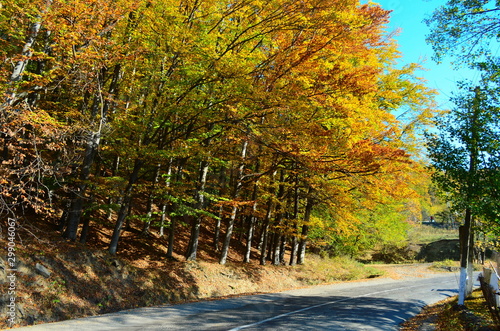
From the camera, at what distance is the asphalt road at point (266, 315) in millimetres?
7969

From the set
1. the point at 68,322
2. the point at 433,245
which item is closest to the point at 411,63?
the point at 68,322

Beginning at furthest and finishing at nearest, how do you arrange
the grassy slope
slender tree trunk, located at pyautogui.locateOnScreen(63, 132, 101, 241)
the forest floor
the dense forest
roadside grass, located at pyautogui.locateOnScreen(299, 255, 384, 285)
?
roadside grass, located at pyautogui.locateOnScreen(299, 255, 384, 285), slender tree trunk, located at pyautogui.locateOnScreen(63, 132, 101, 241), the dense forest, the grassy slope, the forest floor

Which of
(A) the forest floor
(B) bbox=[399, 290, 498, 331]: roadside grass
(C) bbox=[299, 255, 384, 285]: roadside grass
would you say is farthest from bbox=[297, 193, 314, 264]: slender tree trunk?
(B) bbox=[399, 290, 498, 331]: roadside grass

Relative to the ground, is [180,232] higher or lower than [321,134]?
lower

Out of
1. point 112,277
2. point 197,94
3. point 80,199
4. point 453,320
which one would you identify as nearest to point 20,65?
point 80,199

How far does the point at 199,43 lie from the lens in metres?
12.2

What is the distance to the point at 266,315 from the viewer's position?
9.54m

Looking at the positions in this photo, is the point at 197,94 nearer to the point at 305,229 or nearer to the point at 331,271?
the point at 305,229

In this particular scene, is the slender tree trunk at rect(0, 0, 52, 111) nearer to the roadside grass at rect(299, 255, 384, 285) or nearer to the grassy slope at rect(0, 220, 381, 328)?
the grassy slope at rect(0, 220, 381, 328)

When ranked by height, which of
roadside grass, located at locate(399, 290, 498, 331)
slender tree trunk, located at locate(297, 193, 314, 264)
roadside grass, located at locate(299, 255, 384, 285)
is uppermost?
slender tree trunk, located at locate(297, 193, 314, 264)

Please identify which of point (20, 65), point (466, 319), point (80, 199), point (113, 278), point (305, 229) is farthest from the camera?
point (305, 229)

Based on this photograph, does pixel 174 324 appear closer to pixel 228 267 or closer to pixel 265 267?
pixel 228 267

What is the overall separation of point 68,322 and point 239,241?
1742cm

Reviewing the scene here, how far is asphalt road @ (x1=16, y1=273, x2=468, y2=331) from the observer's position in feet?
26.1
